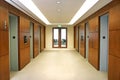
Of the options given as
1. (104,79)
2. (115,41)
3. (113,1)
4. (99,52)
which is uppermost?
(113,1)

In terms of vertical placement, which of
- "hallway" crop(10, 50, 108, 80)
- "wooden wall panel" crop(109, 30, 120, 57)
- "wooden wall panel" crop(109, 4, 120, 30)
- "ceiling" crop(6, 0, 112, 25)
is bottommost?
"hallway" crop(10, 50, 108, 80)

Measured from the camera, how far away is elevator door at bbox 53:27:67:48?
19203 millimetres

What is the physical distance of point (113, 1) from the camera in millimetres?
5020

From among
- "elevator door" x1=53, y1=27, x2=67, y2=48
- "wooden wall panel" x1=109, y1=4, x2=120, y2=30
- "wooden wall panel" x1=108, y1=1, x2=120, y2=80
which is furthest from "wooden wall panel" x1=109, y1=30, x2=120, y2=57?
"elevator door" x1=53, y1=27, x2=67, y2=48

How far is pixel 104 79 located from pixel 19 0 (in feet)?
A: 14.1

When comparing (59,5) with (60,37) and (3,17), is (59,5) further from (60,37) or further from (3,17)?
(60,37)

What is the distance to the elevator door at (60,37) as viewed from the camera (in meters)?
19.2

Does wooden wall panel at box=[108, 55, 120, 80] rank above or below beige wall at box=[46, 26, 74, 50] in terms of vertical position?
below

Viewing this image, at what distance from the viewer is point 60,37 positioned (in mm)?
19250

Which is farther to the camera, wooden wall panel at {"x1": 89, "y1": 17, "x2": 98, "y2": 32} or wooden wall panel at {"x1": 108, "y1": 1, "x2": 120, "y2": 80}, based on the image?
wooden wall panel at {"x1": 89, "y1": 17, "x2": 98, "y2": 32}

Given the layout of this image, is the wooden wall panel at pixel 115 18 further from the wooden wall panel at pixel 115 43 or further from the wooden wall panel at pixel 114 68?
the wooden wall panel at pixel 114 68

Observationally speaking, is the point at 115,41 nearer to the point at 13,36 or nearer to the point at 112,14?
the point at 112,14

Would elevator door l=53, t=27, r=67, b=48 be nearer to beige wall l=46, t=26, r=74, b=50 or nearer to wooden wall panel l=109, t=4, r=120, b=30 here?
beige wall l=46, t=26, r=74, b=50

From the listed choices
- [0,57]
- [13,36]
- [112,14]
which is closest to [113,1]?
[112,14]
